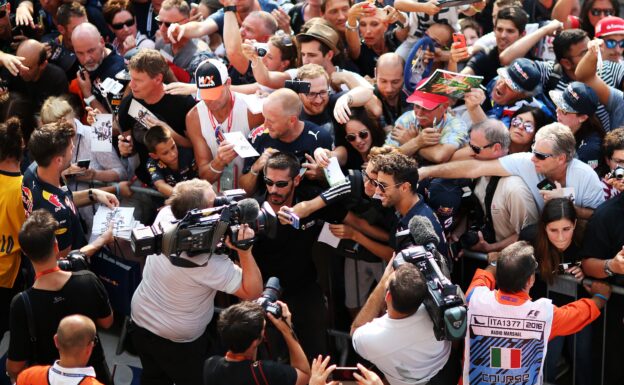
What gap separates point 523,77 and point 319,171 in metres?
1.86

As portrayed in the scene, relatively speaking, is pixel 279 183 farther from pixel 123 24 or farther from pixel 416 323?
pixel 123 24

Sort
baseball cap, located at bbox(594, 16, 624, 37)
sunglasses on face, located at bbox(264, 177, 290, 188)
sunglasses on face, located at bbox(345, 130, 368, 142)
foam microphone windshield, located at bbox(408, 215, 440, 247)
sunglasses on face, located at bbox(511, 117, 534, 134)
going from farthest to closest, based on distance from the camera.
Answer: baseball cap, located at bbox(594, 16, 624, 37) → sunglasses on face, located at bbox(345, 130, 368, 142) → sunglasses on face, located at bbox(511, 117, 534, 134) → sunglasses on face, located at bbox(264, 177, 290, 188) → foam microphone windshield, located at bbox(408, 215, 440, 247)

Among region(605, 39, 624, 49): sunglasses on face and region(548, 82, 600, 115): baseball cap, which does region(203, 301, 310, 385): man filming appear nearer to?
region(548, 82, 600, 115): baseball cap

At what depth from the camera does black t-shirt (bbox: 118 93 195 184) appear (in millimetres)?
7223

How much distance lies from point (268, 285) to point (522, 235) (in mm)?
1826

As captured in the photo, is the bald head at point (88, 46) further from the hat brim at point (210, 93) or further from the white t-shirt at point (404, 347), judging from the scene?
the white t-shirt at point (404, 347)

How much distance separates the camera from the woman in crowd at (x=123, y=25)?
882 cm

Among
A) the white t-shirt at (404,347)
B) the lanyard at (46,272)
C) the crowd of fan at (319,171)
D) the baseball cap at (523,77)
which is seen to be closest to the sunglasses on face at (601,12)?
the crowd of fan at (319,171)

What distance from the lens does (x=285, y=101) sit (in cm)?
642

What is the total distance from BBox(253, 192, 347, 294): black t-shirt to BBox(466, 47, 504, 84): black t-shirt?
93.1 inches

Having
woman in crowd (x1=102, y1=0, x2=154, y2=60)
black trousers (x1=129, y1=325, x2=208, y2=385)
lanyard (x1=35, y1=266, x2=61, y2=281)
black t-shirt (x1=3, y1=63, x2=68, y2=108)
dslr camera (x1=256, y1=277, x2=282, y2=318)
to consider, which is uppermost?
dslr camera (x1=256, y1=277, x2=282, y2=318)

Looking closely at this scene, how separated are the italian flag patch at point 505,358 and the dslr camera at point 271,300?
4.29 feet

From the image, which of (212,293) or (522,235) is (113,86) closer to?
(212,293)

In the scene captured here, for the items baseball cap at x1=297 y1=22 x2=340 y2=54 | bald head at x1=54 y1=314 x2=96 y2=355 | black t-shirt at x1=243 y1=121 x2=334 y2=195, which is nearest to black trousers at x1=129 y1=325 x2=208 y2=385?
bald head at x1=54 y1=314 x2=96 y2=355
